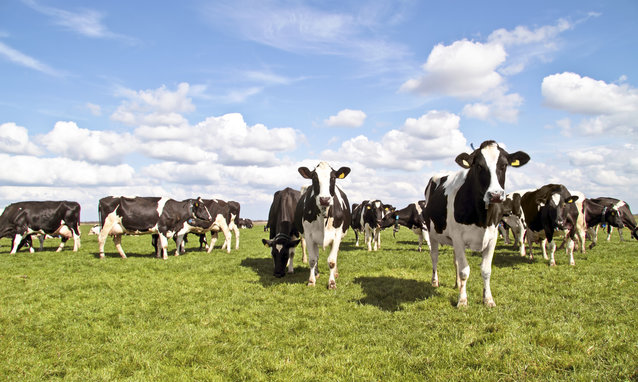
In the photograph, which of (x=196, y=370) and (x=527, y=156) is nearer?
(x=196, y=370)

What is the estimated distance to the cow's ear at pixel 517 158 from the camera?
6966mm

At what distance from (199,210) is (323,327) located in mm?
13998

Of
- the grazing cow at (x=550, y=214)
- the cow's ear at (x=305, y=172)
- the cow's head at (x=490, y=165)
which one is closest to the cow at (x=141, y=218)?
the cow's ear at (x=305, y=172)

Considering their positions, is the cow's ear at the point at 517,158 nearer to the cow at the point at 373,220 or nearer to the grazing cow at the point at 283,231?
the grazing cow at the point at 283,231

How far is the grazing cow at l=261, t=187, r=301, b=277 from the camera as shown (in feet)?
36.1

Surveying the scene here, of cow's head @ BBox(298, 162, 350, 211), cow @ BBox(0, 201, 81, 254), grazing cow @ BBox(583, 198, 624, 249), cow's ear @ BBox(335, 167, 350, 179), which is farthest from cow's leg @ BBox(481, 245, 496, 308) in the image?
cow @ BBox(0, 201, 81, 254)

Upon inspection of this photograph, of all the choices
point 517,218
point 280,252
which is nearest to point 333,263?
point 280,252

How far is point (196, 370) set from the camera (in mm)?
4980

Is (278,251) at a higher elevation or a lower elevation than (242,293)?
higher

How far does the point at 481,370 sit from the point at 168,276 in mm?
10058

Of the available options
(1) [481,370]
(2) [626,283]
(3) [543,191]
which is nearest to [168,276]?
(1) [481,370]

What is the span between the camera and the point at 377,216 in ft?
62.7

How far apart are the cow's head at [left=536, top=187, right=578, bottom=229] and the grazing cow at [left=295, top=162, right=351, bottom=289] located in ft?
24.9

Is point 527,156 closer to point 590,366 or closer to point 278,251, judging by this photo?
point 590,366
